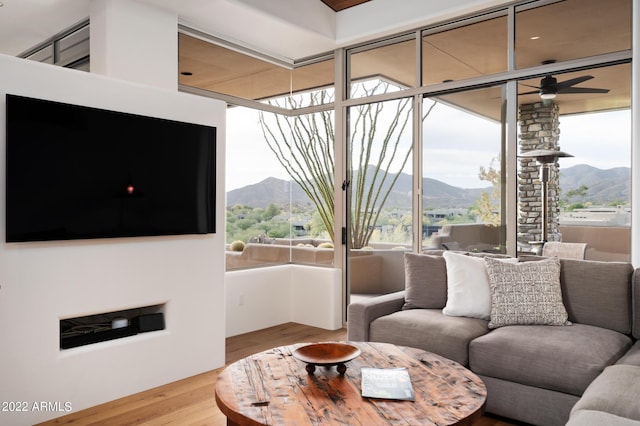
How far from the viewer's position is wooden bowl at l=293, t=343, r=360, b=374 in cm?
216

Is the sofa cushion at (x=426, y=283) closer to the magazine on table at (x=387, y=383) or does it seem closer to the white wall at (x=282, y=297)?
the magazine on table at (x=387, y=383)

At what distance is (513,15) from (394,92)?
1.19 metres

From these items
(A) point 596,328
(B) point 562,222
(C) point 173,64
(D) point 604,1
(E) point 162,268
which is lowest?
(A) point 596,328

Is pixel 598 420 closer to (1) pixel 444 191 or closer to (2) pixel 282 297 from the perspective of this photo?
(1) pixel 444 191

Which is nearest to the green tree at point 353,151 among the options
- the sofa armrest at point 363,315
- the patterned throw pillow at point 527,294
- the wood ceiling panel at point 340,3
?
the wood ceiling panel at point 340,3

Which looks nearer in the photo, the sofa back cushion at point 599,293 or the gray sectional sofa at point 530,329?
the gray sectional sofa at point 530,329

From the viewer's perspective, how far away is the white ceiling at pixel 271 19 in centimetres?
385

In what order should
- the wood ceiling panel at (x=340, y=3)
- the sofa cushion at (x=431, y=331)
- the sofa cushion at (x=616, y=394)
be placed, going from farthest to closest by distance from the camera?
the wood ceiling panel at (x=340, y=3) < the sofa cushion at (x=431, y=331) < the sofa cushion at (x=616, y=394)

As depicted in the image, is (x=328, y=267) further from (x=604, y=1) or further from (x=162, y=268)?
(x=604, y=1)

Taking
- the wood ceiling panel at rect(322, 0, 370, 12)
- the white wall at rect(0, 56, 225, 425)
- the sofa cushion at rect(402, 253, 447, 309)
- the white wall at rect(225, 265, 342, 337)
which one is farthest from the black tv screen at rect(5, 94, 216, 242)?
the wood ceiling panel at rect(322, 0, 370, 12)

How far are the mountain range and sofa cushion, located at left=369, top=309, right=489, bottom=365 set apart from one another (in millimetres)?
1255

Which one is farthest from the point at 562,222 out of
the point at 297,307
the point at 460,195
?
the point at 297,307

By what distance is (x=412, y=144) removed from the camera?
14.8 feet

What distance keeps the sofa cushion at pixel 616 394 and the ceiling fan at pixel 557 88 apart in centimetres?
213
